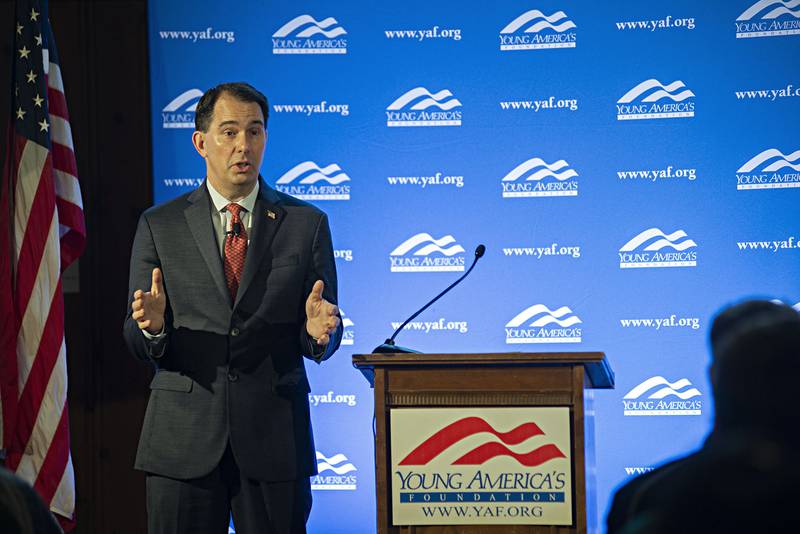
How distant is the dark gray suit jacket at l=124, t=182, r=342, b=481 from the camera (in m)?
3.63

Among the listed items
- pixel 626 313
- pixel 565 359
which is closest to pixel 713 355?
pixel 565 359

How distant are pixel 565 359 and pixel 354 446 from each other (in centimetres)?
284

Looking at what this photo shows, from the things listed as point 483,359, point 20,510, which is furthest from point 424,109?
point 20,510

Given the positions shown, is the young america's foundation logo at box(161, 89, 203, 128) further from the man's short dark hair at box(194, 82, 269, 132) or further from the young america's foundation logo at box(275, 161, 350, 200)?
the man's short dark hair at box(194, 82, 269, 132)

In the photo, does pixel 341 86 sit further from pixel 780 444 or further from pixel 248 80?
pixel 780 444

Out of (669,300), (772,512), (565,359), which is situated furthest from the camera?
(669,300)

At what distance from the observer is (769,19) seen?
5988 millimetres

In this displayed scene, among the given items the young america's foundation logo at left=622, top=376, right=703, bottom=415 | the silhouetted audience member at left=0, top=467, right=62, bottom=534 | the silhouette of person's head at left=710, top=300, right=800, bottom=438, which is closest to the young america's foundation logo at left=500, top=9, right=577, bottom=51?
the young america's foundation logo at left=622, top=376, right=703, bottom=415

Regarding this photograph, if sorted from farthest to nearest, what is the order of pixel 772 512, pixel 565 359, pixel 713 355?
1. pixel 565 359
2. pixel 713 355
3. pixel 772 512

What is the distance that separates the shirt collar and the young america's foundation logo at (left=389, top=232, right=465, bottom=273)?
2.25 meters

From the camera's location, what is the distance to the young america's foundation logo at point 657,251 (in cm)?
598

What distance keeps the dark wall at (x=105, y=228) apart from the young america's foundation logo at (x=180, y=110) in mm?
110

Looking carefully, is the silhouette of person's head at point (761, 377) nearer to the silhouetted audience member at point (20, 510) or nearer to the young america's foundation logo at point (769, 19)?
the silhouetted audience member at point (20, 510)

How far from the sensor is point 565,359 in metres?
3.42
